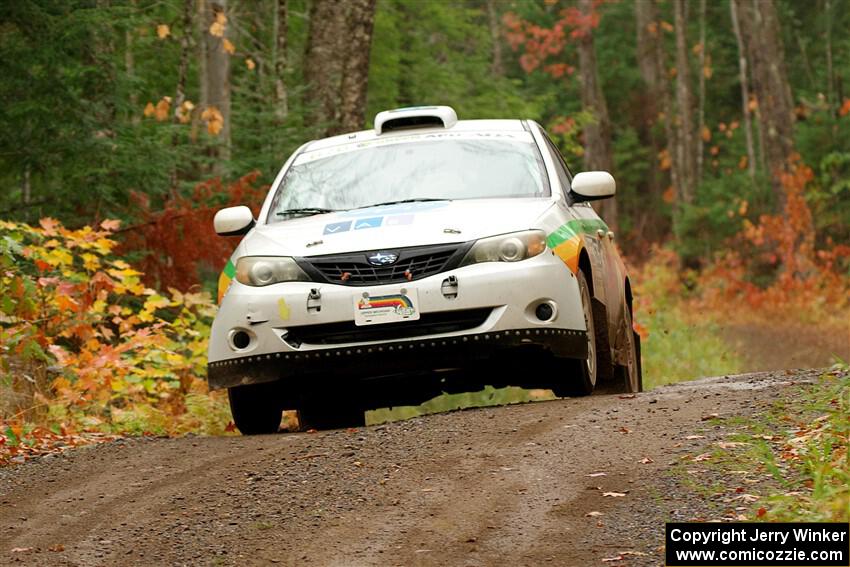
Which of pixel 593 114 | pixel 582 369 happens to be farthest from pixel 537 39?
pixel 582 369

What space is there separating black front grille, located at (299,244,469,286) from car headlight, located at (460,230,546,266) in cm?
7

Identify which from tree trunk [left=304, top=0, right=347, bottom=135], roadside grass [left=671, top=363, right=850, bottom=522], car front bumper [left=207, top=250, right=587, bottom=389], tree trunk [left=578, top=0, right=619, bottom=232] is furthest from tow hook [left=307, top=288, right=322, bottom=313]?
tree trunk [left=578, top=0, right=619, bottom=232]

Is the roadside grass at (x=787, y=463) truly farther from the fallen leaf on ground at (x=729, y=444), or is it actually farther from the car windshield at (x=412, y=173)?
the car windshield at (x=412, y=173)

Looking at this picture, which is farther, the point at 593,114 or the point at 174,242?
the point at 593,114

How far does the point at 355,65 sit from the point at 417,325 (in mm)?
7781

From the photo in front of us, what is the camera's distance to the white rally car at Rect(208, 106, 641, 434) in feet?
27.5

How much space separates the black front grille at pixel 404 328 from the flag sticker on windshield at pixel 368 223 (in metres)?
0.64

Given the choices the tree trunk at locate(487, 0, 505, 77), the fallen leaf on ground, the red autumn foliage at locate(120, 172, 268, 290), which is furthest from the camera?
the tree trunk at locate(487, 0, 505, 77)

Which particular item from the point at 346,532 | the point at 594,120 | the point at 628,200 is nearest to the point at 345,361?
the point at 346,532

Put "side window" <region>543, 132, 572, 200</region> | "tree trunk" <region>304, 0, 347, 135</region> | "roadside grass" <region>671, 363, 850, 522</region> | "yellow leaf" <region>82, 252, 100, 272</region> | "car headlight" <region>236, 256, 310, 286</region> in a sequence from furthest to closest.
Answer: "tree trunk" <region>304, 0, 347, 135</region> → "yellow leaf" <region>82, 252, 100, 272</region> → "side window" <region>543, 132, 572, 200</region> → "car headlight" <region>236, 256, 310, 286</region> → "roadside grass" <region>671, 363, 850, 522</region>

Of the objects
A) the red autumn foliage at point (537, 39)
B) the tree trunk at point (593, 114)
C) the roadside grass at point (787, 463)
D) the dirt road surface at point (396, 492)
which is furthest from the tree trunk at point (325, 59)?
the red autumn foliage at point (537, 39)

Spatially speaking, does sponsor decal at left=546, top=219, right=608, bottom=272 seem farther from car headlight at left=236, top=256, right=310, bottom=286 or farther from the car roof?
car headlight at left=236, top=256, right=310, bottom=286

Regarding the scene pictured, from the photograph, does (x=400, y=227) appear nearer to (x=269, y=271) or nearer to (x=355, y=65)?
(x=269, y=271)

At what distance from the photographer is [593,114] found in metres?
35.4
